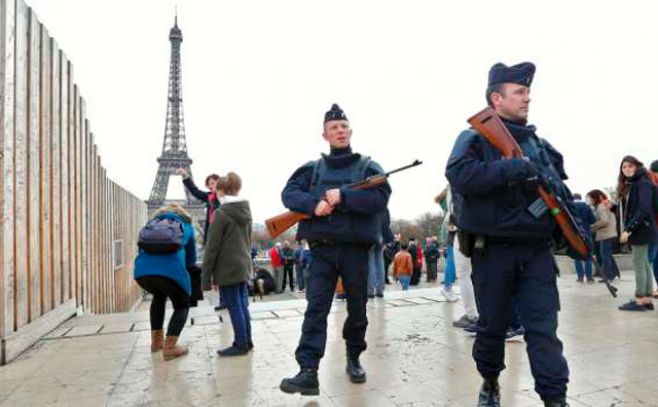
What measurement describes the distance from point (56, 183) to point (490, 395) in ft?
17.2

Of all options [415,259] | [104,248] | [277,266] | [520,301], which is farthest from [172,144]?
[520,301]

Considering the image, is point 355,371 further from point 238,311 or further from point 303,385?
point 238,311

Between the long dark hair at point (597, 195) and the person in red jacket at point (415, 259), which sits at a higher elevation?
the long dark hair at point (597, 195)

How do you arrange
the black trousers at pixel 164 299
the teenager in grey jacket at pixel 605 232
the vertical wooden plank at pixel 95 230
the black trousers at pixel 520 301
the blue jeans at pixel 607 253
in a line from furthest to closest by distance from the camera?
the vertical wooden plank at pixel 95 230 < the blue jeans at pixel 607 253 < the teenager in grey jacket at pixel 605 232 < the black trousers at pixel 164 299 < the black trousers at pixel 520 301

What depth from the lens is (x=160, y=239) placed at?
3732mm

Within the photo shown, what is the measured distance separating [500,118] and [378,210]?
0.95 metres

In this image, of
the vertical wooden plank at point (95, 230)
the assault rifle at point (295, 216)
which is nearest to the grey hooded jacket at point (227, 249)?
the assault rifle at point (295, 216)

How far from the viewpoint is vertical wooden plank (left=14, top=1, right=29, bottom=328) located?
156 inches

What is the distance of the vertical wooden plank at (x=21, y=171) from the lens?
13.0 ft

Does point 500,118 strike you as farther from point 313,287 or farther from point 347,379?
point 347,379

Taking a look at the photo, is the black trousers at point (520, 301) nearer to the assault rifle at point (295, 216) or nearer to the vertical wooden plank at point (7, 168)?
the assault rifle at point (295, 216)

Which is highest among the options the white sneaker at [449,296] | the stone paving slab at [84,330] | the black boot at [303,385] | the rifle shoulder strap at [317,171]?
the rifle shoulder strap at [317,171]

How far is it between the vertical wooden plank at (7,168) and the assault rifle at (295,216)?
2389mm

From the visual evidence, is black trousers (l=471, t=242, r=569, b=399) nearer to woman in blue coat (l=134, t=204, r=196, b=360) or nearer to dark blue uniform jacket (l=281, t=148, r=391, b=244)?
dark blue uniform jacket (l=281, t=148, r=391, b=244)
